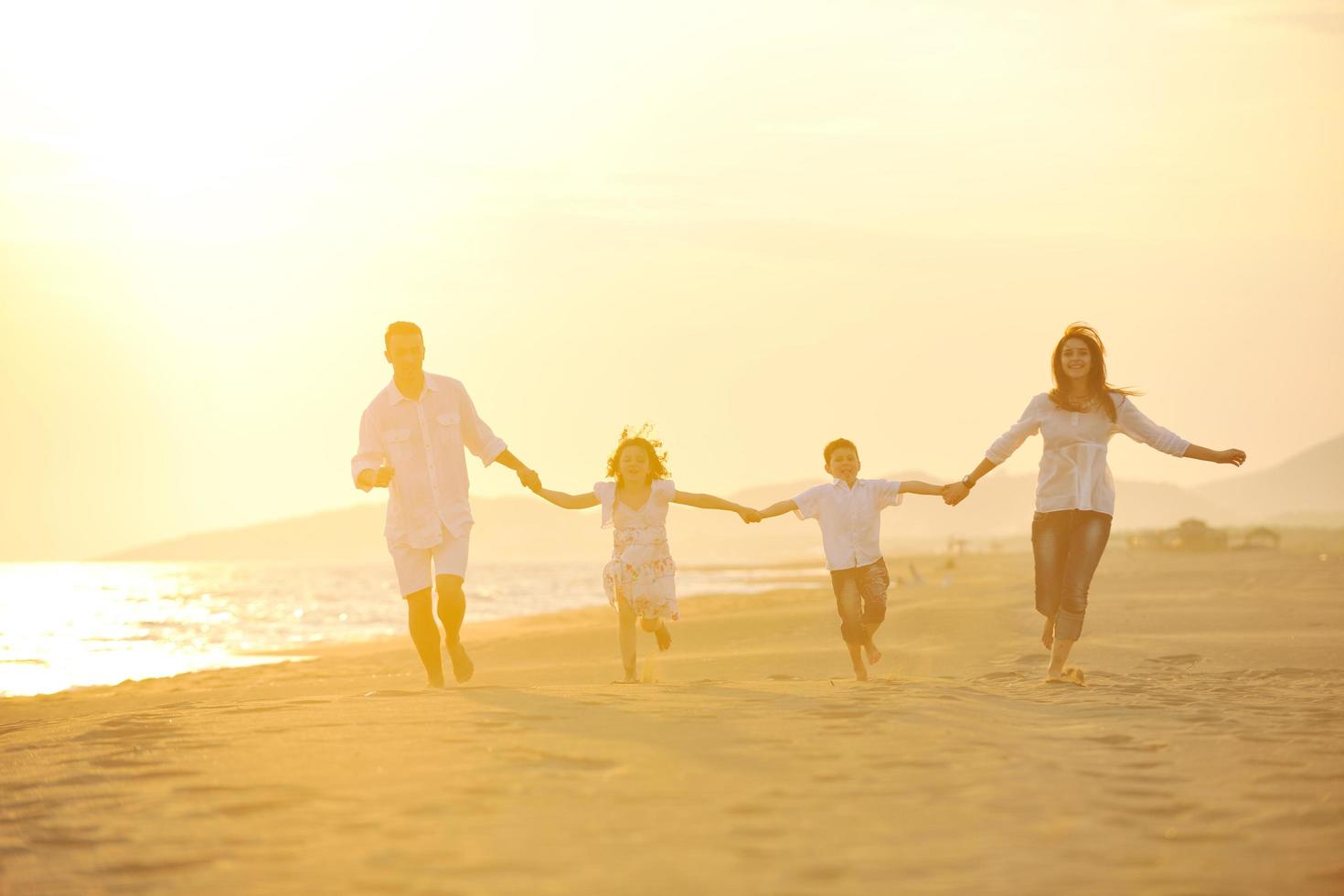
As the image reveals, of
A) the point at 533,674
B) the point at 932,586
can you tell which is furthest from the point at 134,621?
the point at 533,674

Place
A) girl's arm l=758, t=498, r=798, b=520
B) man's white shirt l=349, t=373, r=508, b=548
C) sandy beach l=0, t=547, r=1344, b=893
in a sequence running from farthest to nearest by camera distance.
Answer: girl's arm l=758, t=498, r=798, b=520
man's white shirt l=349, t=373, r=508, b=548
sandy beach l=0, t=547, r=1344, b=893

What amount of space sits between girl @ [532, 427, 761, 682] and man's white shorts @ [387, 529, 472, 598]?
909mm

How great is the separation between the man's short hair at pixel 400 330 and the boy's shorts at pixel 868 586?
10.2 feet

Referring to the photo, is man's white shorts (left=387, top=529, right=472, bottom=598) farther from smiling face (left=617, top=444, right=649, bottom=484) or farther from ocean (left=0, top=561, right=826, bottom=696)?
ocean (left=0, top=561, right=826, bottom=696)

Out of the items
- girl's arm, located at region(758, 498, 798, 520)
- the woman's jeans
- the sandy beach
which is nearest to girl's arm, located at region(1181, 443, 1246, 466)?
the woman's jeans

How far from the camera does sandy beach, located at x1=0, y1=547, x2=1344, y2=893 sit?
4004 millimetres

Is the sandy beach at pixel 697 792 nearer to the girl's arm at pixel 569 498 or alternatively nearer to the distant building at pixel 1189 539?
the girl's arm at pixel 569 498

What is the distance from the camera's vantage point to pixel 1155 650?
12117mm

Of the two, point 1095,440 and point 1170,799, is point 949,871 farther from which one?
point 1095,440

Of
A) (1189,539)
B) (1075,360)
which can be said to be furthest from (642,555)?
(1189,539)

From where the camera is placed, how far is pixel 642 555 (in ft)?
29.9

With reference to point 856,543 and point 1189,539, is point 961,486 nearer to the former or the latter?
point 856,543

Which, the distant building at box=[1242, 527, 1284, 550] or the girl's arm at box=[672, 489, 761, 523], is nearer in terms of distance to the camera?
the girl's arm at box=[672, 489, 761, 523]

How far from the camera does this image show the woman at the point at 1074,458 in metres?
8.63
